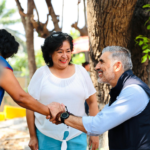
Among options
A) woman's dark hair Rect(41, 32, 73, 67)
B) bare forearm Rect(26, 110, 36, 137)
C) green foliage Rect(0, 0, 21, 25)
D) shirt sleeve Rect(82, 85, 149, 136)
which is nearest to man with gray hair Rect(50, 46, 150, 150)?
shirt sleeve Rect(82, 85, 149, 136)

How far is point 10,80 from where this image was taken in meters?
1.86

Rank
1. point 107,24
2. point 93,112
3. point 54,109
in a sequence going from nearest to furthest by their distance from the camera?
1. point 54,109
2. point 93,112
3. point 107,24

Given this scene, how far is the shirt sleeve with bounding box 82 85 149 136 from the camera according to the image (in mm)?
1830

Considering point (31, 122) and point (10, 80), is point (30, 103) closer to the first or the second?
point (10, 80)

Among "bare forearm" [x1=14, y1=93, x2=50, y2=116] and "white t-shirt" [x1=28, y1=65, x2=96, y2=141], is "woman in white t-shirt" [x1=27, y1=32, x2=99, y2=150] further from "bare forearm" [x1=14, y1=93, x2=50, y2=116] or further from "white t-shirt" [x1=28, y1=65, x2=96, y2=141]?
"bare forearm" [x1=14, y1=93, x2=50, y2=116]

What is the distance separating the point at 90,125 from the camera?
1.97 m

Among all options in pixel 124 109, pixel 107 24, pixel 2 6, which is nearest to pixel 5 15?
pixel 2 6

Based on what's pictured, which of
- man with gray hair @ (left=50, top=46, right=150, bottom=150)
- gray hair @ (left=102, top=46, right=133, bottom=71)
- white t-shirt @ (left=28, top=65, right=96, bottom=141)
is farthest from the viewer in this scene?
white t-shirt @ (left=28, top=65, right=96, bottom=141)

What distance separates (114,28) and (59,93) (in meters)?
1.80

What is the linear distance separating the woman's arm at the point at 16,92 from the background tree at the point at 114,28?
202cm

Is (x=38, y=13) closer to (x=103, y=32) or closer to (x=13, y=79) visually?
(x=103, y=32)

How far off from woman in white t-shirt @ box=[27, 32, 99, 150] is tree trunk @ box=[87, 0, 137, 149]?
47.7 inches

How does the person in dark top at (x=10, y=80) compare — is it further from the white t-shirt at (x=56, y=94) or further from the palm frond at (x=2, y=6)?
the palm frond at (x=2, y=6)

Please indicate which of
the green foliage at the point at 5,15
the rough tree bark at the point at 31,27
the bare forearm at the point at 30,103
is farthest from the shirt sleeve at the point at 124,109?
the green foliage at the point at 5,15
